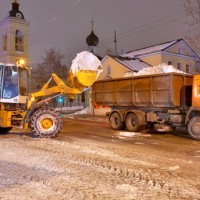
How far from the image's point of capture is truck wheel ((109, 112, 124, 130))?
55.5 feet

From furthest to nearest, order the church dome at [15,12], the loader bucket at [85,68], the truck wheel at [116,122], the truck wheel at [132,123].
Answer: the church dome at [15,12] < the truck wheel at [116,122] < the truck wheel at [132,123] < the loader bucket at [85,68]

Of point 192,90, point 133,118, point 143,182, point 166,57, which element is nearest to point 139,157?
point 143,182

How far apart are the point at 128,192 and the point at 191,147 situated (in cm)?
604

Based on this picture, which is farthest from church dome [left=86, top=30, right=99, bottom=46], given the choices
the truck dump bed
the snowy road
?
the snowy road

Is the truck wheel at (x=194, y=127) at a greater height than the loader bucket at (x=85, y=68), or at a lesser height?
lesser

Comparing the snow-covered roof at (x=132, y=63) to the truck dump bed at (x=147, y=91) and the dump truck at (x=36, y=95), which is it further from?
the dump truck at (x=36, y=95)

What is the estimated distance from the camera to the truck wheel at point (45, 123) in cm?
1224

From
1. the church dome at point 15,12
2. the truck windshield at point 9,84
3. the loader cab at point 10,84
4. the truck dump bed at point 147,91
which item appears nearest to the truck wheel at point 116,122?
the truck dump bed at point 147,91

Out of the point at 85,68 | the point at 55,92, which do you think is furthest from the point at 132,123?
the point at 85,68

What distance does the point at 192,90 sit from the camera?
1393 centimetres

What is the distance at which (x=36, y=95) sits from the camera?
43.9ft

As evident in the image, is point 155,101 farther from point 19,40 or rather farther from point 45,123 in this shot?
point 19,40

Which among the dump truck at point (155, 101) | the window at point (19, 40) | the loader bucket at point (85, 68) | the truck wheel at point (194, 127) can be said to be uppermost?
the window at point (19, 40)

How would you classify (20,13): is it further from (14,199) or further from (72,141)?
(14,199)
